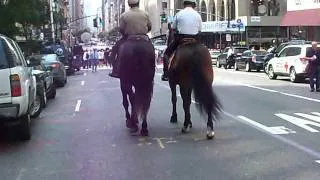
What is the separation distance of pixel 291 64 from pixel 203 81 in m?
17.1

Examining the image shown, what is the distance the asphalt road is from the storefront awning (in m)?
30.7

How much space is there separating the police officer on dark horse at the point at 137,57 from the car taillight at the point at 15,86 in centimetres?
166

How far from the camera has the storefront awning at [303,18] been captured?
43062 millimetres

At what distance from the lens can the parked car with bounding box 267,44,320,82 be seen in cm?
2484

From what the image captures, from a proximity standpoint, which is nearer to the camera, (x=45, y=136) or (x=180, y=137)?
(x=180, y=137)

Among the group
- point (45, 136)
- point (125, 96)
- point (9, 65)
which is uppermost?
point (9, 65)

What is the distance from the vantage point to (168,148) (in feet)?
28.5

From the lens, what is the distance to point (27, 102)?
950cm

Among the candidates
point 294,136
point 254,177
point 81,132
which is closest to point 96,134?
point 81,132

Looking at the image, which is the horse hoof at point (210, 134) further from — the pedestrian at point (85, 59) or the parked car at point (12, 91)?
the pedestrian at point (85, 59)

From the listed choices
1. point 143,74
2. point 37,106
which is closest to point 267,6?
point 37,106

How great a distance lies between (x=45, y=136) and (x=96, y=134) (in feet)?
2.90

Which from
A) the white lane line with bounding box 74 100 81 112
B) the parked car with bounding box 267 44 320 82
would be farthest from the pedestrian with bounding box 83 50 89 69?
the white lane line with bounding box 74 100 81 112

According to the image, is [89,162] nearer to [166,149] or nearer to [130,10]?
[166,149]
